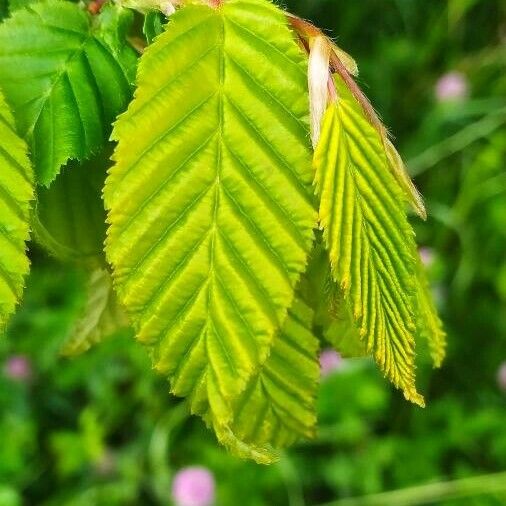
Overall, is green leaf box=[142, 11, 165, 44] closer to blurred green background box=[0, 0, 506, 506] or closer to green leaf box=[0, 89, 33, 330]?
green leaf box=[0, 89, 33, 330]

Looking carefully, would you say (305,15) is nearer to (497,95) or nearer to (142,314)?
(497,95)

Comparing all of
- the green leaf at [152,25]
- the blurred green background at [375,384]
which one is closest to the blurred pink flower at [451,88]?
the blurred green background at [375,384]

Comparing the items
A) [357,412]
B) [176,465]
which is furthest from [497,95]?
[176,465]

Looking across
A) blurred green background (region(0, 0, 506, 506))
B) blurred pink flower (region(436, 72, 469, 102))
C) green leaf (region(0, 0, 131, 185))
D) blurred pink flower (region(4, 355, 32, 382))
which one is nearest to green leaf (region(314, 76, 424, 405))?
green leaf (region(0, 0, 131, 185))

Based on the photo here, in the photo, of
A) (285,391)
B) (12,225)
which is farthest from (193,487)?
(12,225)

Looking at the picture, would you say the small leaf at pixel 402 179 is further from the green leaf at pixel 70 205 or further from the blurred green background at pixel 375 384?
the blurred green background at pixel 375 384

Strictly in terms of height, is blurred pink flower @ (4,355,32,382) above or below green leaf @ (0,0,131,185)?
below
